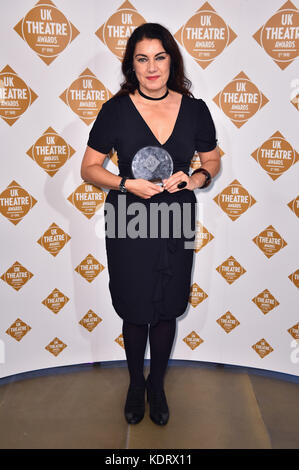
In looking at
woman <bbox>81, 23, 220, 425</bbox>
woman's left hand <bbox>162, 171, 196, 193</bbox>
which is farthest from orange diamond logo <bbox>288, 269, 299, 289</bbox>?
woman's left hand <bbox>162, 171, 196, 193</bbox>

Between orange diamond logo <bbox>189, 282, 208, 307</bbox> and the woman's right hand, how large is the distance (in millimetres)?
869

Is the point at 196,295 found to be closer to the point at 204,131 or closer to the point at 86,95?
the point at 204,131

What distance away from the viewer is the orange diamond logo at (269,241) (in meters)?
2.16

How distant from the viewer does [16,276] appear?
216 centimetres

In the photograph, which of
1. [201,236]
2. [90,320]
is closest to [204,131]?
[201,236]

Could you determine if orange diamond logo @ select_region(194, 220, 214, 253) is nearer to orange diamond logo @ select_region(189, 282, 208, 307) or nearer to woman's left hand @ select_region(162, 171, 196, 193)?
orange diamond logo @ select_region(189, 282, 208, 307)

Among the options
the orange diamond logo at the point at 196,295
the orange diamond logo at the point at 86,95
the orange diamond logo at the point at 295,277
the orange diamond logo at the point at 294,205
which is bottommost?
the orange diamond logo at the point at 196,295

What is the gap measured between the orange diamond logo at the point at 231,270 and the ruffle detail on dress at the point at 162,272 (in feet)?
1.91

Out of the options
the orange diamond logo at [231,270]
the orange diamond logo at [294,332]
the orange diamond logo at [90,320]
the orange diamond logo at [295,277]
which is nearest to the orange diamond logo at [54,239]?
the orange diamond logo at [90,320]

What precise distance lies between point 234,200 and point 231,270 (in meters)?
0.37

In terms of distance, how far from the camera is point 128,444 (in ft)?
5.85

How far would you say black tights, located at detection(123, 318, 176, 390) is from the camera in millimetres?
1900

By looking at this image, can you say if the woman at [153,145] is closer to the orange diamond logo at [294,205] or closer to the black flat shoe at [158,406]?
the black flat shoe at [158,406]
